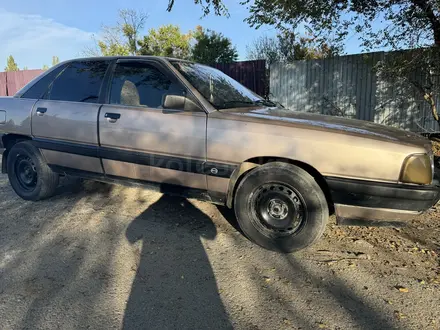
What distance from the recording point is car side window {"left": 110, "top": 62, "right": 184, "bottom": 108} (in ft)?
12.0

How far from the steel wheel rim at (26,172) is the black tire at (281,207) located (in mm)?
2845

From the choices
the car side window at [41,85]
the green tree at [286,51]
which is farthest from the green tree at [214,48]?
the car side window at [41,85]

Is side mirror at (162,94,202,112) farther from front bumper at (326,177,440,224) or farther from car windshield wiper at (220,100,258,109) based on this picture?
front bumper at (326,177,440,224)

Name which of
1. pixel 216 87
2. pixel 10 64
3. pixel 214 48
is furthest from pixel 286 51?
pixel 10 64

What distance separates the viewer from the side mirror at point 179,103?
3.34m

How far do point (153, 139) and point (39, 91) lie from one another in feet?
6.44

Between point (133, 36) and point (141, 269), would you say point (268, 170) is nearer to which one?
point (141, 269)

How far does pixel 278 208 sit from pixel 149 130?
1.51 m

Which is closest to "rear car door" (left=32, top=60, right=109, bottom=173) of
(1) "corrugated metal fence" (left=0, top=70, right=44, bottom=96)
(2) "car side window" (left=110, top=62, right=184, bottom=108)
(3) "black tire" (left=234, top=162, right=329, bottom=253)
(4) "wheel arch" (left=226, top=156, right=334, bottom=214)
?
(2) "car side window" (left=110, top=62, right=184, bottom=108)

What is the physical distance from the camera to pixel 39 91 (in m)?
4.43

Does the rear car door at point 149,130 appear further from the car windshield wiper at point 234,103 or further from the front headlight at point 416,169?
the front headlight at point 416,169

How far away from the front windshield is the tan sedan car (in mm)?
19

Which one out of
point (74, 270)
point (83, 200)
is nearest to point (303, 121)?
point (74, 270)

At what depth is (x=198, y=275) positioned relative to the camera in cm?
283
